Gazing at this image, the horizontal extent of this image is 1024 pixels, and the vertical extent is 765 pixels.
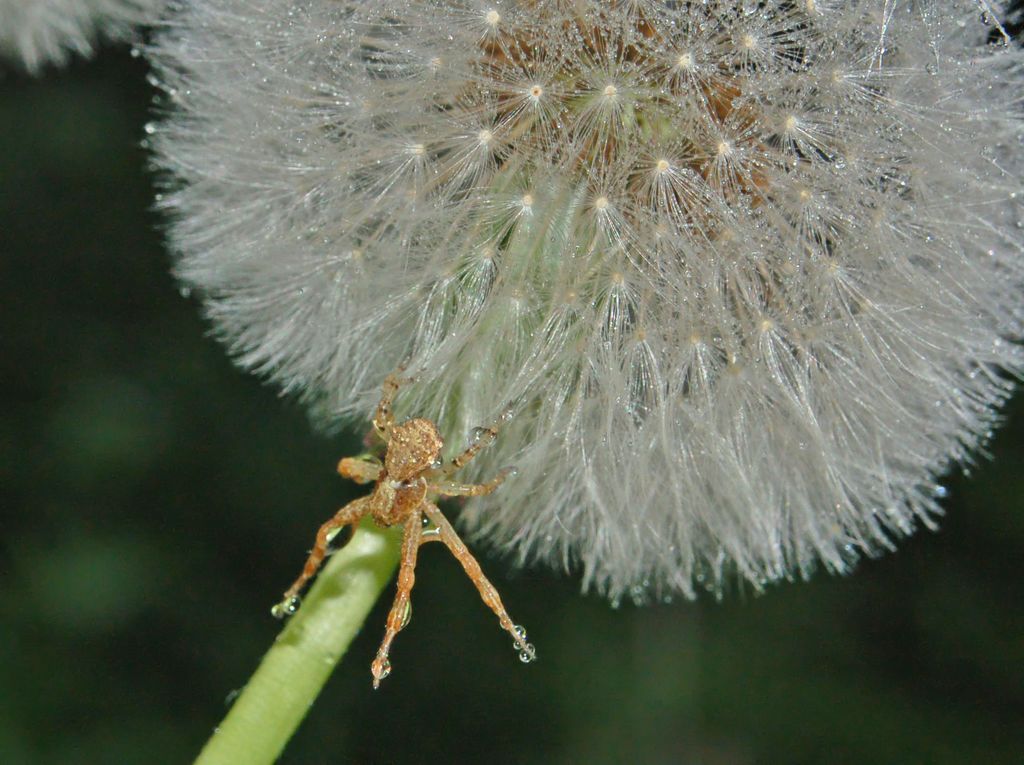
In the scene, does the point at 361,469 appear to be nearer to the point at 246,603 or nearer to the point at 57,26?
the point at 57,26

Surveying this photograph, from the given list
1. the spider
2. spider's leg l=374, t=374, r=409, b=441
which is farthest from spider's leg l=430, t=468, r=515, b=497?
spider's leg l=374, t=374, r=409, b=441

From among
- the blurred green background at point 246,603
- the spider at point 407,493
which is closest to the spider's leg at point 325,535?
the spider at point 407,493

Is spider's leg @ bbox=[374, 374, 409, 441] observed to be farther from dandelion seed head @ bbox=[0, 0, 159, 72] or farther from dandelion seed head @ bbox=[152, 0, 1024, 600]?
dandelion seed head @ bbox=[0, 0, 159, 72]

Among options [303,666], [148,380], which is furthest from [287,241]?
[148,380]

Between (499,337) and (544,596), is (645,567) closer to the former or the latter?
(499,337)

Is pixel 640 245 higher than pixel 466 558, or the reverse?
pixel 640 245

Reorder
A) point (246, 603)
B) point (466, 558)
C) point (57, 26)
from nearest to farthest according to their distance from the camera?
point (466, 558) < point (57, 26) < point (246, 603)

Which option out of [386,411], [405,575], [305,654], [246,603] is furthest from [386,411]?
[246,603]
